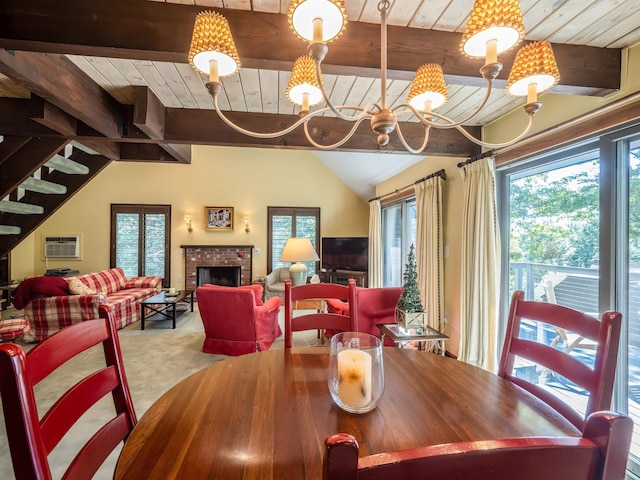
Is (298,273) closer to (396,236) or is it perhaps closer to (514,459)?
(396,236)

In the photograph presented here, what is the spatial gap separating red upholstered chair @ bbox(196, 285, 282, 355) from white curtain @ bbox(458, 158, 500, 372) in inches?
81.1

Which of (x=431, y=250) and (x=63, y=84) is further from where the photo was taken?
(x=431, y=250)

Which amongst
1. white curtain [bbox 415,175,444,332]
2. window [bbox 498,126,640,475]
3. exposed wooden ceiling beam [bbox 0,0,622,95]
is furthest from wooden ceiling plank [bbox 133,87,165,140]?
window [bbox 498,126,640,475]

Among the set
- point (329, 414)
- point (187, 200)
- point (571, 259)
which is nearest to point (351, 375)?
point (329, 414)

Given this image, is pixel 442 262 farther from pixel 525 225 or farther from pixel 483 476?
pixel 483 476

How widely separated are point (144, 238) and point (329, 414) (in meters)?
6.65

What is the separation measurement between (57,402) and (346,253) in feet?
18.4

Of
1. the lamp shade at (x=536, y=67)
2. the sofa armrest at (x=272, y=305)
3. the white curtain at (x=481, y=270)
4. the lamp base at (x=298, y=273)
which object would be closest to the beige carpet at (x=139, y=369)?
the sofa armrest at (x=272, y=305)

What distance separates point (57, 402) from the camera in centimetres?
78

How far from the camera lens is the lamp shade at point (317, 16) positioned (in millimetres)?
875

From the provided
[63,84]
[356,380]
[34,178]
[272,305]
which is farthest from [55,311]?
[356,380]

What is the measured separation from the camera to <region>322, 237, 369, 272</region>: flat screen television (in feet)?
19.9

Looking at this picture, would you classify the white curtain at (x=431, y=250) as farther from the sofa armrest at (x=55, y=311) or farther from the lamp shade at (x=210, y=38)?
the sofa armrest at (x=55, y=311)

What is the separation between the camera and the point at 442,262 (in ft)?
11.1
